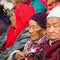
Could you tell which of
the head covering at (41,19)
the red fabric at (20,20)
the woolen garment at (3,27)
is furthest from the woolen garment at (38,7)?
the head covering at (41,19)

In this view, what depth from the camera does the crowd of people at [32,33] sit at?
3.77 metres

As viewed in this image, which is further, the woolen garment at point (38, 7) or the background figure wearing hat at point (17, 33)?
the woolen garment at point (38, 7)

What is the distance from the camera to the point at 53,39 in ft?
12.2

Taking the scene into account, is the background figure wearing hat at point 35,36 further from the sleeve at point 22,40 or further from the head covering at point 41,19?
the sleeve at point 22,40

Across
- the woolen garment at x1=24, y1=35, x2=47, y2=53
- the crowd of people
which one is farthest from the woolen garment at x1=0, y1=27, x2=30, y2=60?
the woolen garment at x1=24, y1=35, x2=47, y2=53

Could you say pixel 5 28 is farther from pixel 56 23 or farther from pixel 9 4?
pixel 56 23

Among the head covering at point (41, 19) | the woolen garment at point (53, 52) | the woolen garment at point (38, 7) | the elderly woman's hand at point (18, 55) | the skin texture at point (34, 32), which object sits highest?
the woolen garment at point (38, 7)

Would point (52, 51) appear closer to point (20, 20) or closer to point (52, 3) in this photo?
point (52, 3)

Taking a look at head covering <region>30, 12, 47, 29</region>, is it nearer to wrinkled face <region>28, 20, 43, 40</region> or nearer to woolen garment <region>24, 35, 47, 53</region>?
wrinkled face <region>28, 20, 43, 40</region>

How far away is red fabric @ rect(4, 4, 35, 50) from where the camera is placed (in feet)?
17.5

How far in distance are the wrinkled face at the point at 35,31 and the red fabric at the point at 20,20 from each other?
769 mm

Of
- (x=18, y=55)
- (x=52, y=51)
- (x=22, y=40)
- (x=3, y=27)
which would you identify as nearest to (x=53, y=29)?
(x=52, y=51)

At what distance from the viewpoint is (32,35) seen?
4.39 metres

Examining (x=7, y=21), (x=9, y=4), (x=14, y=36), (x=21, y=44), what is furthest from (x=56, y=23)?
(x=9, y=4)
